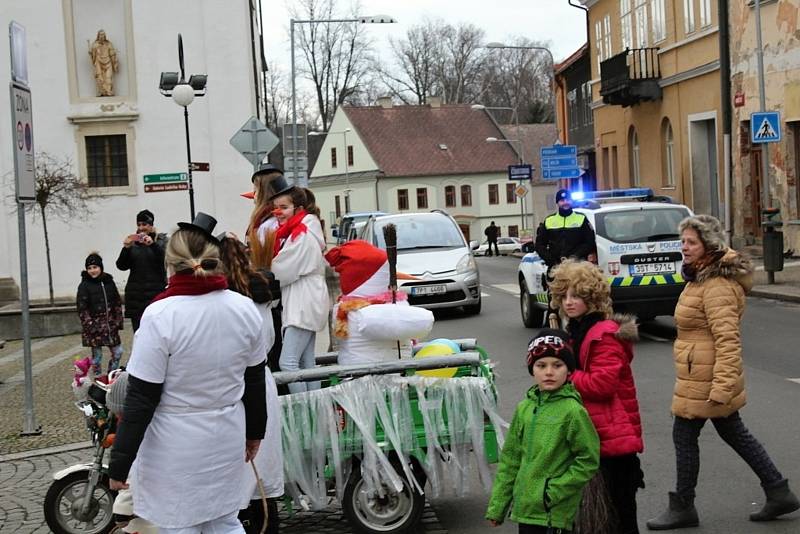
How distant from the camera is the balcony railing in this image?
115 feet

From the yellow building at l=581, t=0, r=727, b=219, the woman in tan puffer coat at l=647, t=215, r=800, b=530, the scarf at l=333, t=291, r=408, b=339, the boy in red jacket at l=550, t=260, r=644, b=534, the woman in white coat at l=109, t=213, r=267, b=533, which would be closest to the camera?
the woman in white coat at l=109, t=213, r=267, b=533

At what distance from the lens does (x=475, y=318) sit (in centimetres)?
1852

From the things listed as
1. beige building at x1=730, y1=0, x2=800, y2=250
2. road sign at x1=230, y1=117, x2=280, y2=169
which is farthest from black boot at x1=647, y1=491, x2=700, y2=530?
beige building at x1=730, y1=0, x2=800, y2=250

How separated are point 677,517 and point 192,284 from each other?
317cm

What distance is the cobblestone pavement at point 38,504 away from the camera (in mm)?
6516

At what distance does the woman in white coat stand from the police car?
9639mm

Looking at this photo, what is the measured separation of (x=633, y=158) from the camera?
39.2 m

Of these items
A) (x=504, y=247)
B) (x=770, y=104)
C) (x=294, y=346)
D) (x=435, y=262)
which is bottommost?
(x=504, y=247)

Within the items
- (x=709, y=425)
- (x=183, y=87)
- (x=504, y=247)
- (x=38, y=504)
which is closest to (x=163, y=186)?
(x=183, y=87)

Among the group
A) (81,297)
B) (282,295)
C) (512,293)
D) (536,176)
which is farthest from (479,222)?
(282,295)

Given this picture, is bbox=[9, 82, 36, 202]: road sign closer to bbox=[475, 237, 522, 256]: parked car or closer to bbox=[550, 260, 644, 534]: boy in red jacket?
bbox=[550, 260, 644, 534]: boy in red jacket

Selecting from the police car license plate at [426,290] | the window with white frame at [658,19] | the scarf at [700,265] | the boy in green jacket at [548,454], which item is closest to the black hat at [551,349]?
the boy in green jacket at [548,454]

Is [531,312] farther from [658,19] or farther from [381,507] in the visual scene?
[658,19]

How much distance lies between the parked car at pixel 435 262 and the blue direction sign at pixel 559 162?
1815 centimetres
